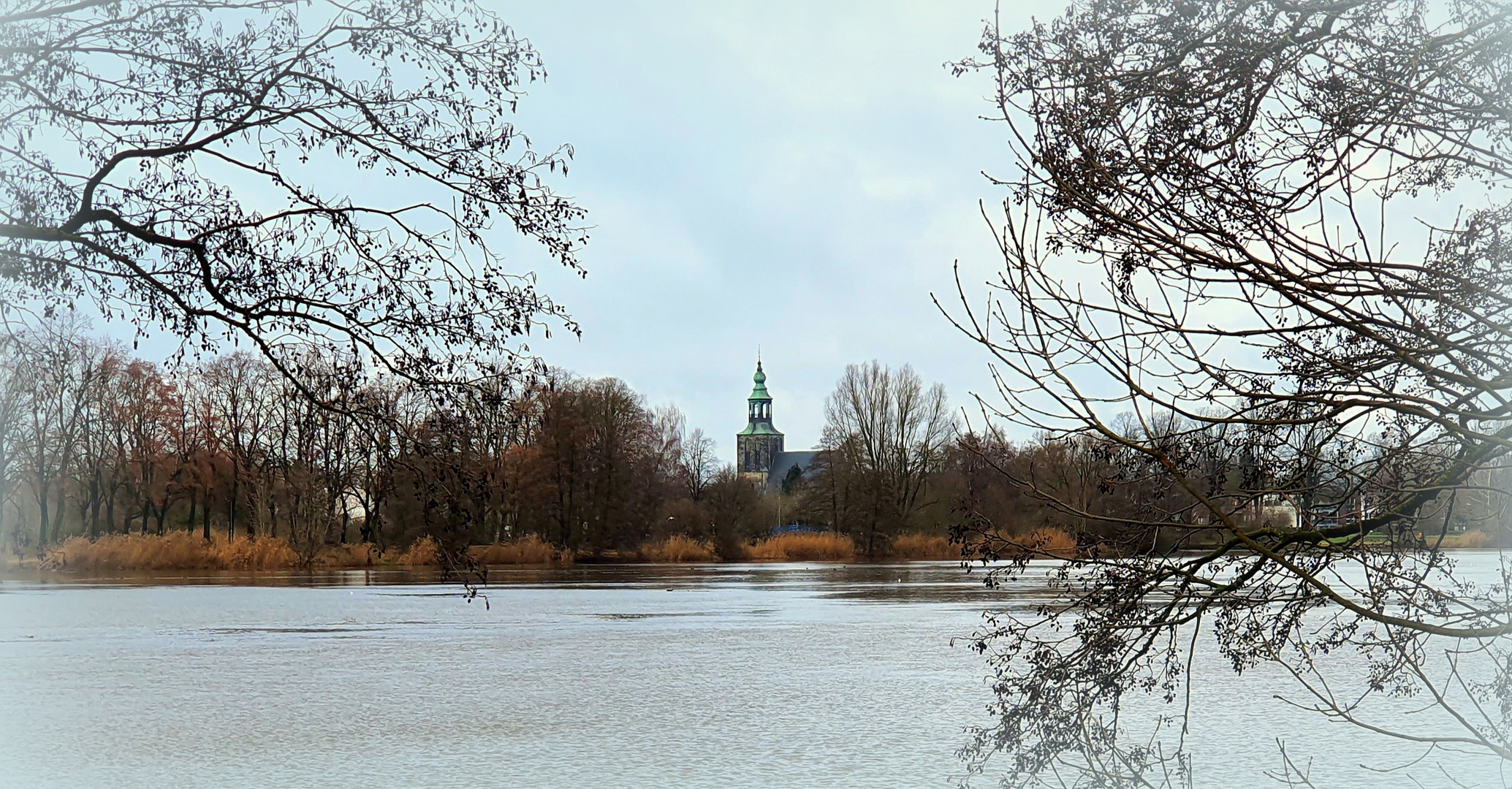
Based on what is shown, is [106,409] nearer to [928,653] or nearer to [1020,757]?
[928,653]

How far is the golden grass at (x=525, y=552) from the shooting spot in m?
45.0

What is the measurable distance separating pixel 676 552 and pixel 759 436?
107 m

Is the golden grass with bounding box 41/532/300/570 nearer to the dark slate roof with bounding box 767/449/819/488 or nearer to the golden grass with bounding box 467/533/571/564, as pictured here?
the golden grass with bounding box 467/533/571/564

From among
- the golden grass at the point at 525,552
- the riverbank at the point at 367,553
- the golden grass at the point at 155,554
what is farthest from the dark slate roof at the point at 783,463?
the golden grass at the point at 155,554

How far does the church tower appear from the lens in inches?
6073

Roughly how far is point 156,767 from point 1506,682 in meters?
6.53

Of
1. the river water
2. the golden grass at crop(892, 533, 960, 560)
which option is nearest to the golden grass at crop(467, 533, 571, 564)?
the golden grass at crop(892, 533, 960, 560)

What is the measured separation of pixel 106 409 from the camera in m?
40.9

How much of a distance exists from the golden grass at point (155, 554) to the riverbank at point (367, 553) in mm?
20

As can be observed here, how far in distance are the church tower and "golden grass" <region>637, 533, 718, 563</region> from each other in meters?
103

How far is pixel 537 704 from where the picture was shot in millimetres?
9773

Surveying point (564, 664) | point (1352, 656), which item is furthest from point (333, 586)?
point (1352, 656)

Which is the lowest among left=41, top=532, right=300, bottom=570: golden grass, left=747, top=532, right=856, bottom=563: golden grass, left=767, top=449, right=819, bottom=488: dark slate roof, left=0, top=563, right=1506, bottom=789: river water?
left=0, top=563, right=1506, bottom=789: river water

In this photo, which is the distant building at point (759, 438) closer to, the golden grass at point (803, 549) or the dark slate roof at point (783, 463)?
the dark slate roof at point (783, 463)
